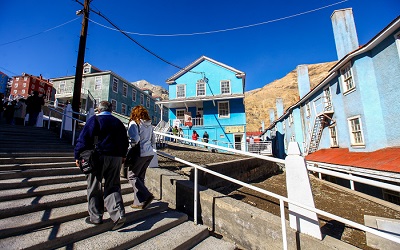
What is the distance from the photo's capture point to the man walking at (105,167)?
99.1 inches

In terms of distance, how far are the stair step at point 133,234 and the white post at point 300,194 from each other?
5.91 feet

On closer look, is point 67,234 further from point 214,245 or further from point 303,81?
point 303,81

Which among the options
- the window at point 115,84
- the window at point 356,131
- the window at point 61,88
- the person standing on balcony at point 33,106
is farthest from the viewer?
the window at point 61,88

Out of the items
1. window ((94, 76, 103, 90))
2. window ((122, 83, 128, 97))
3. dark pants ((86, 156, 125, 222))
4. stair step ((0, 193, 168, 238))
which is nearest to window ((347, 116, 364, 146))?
stair step ((0, 193, 168, 238))

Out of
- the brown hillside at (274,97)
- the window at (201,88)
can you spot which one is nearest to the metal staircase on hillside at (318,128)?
Result: the window at (201,88)

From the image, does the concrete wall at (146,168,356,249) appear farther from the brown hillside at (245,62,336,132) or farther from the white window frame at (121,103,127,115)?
the brown hillside at (245,62,336,132)

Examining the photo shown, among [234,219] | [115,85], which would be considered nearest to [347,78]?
[234,219]

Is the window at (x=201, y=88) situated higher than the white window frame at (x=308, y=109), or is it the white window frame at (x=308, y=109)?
the window at (x=201, y=88)

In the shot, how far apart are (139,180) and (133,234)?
2.79 ft

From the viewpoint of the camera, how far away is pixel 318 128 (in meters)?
15.6

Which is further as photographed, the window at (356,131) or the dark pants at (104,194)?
the window at (356,131)

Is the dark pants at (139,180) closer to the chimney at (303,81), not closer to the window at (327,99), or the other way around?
the window at (327,99)

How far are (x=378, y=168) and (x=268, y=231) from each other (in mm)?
7317

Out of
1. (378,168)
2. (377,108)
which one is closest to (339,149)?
(377,108)
